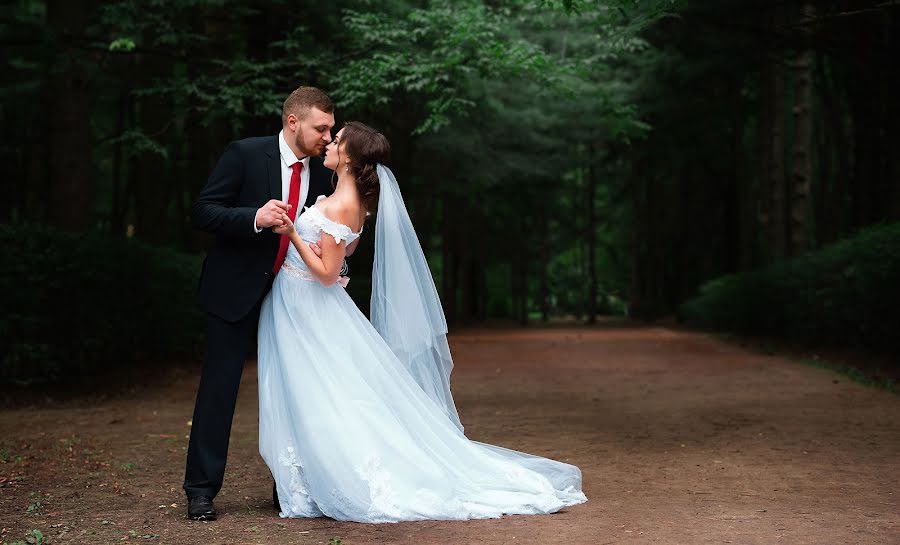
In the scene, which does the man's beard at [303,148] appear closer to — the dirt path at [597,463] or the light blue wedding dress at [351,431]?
the light blue wedding dress at [351,431]

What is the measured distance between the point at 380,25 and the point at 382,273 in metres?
9.58

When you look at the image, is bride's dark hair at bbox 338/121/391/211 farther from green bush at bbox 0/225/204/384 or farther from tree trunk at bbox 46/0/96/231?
tree trunk at bbox 46/0/96/231

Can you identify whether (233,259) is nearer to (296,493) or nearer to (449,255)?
(296,493)

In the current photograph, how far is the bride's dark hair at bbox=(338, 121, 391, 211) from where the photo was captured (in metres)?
6.55

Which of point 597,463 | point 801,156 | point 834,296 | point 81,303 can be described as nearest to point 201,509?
point 597,463

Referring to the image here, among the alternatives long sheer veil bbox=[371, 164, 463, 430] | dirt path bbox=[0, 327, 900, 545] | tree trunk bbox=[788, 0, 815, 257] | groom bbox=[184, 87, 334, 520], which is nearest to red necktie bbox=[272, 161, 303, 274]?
groom bbox=[184, 87, 334, 520]

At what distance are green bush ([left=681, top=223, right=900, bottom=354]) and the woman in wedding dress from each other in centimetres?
1048

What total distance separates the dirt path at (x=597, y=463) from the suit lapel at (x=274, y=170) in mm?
1920

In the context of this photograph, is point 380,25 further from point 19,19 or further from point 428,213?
point 428,213

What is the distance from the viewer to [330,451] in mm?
6312

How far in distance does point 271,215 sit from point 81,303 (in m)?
8.76

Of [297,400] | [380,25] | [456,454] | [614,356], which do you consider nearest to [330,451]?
[297,400]

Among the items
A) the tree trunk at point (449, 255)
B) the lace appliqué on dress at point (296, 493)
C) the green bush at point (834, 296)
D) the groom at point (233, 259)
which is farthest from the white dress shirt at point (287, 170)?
the tree trunk at point (449, 255)

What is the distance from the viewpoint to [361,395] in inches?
255
